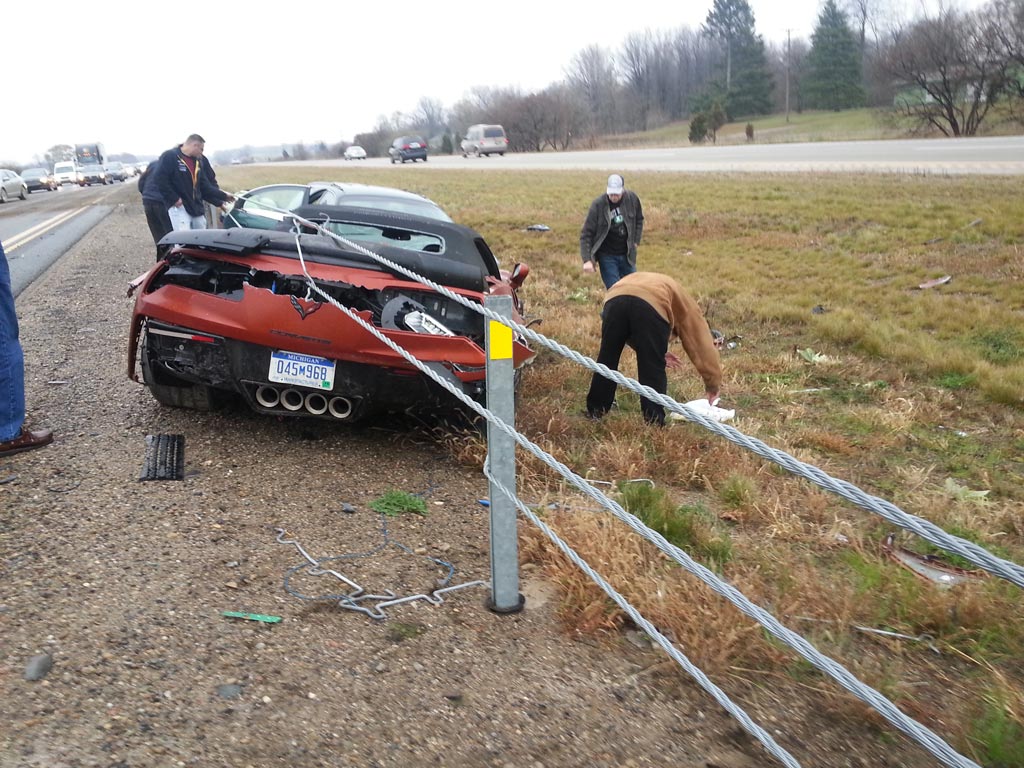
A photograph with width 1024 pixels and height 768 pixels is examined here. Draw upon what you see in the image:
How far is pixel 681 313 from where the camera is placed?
559 cm

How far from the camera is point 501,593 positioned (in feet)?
10.9

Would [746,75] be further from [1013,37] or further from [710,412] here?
[710,412]

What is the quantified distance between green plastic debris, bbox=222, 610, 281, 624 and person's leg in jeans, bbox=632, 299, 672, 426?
2.93 metres

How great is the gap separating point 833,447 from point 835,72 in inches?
3211

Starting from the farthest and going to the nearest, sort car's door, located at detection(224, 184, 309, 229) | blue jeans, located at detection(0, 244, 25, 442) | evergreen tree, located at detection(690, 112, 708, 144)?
evergreen tree, located at detection(690, 112, 708, 144) < car's door, located at detection(224, 184, 309, 229) < blue jeans, located at detection(0, 244, 25, 442)

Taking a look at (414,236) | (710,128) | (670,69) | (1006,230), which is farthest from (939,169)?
(670,69)

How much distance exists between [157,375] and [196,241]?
795 millimetres

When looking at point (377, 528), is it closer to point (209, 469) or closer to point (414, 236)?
point (209, 469)

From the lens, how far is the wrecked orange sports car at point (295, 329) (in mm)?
4496

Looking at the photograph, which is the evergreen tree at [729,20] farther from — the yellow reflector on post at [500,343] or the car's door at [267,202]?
the yellow reflector on post at [500,343]

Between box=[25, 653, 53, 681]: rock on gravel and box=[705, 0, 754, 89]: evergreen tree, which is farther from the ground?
box=[705, 0, 754, 89]: evergreen tree

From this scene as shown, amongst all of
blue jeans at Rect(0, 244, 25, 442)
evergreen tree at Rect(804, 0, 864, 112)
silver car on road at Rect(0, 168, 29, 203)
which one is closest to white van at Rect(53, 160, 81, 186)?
silver car on road at Rect(0, 168, 29, 203)

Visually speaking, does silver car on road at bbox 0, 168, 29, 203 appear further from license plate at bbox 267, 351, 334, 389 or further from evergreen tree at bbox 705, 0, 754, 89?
evergreen tree at bbox 705, 0, 754, 89

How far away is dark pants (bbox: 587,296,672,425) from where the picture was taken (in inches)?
216
